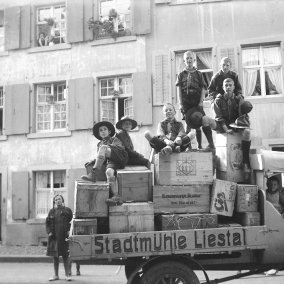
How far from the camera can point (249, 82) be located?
45.5ft

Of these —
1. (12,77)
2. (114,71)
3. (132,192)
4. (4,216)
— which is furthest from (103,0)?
(132,192)

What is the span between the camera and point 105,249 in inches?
212

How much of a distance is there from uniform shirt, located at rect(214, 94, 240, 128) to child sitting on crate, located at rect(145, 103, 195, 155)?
0.54 m

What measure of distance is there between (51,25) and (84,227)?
11.5 m

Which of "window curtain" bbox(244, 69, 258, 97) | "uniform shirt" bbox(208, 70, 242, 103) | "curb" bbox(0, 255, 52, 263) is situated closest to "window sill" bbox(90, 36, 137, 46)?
"window curtain" bbox(244, 69, 258, 97)

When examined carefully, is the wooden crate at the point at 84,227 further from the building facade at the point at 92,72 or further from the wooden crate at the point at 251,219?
the building facade at the point at 92,72

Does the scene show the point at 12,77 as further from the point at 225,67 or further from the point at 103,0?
the point at 225,67

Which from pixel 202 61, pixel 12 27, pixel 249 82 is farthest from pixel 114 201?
pixel 12 27

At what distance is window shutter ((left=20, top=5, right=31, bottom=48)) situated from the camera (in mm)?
15500

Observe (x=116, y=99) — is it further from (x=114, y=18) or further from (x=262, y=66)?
(x=262, y=66)

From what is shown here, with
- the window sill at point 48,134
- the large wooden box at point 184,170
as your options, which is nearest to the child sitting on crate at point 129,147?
the large wooden box at point 184,170

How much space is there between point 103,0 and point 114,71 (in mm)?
2504

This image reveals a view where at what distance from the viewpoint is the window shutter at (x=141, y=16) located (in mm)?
14414

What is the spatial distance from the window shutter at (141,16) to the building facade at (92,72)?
3cm
